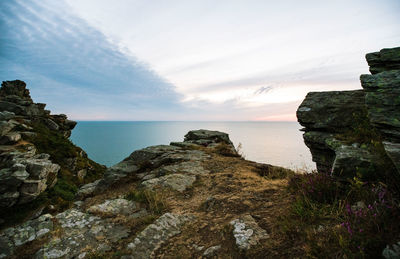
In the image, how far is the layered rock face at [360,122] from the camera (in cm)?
447

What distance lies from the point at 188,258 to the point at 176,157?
7881mm

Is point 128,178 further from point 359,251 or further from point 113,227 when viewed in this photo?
point 359,251

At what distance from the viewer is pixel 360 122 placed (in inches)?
→ 246

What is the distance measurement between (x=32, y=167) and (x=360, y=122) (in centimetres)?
2638

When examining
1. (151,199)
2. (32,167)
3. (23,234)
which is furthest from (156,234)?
(32,167)

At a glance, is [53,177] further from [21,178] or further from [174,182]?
[174,182]

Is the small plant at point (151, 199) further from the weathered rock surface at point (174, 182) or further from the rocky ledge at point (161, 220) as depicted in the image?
the weathered rock surface at point (174, 182)

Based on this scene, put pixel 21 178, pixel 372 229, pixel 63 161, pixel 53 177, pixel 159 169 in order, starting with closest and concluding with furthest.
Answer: pixel 372 229 → pixel 159 169 → pixel 21 178 → pixel 53 177 → pixel 63 161

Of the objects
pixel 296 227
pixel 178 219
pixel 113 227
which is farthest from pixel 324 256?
pixel 113 227

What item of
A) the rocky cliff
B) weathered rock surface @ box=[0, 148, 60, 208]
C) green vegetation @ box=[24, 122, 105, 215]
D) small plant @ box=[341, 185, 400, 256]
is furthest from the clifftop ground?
green vegetation @ box=[24, 122, 105, 215]

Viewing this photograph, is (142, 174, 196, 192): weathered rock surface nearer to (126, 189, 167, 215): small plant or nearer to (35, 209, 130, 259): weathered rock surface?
(126, 189, 167, 215): small plant

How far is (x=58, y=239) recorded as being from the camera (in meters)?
4.71

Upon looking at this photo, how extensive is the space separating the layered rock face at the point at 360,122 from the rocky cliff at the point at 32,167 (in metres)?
10.0

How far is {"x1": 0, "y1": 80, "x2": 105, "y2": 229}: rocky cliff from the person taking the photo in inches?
676
